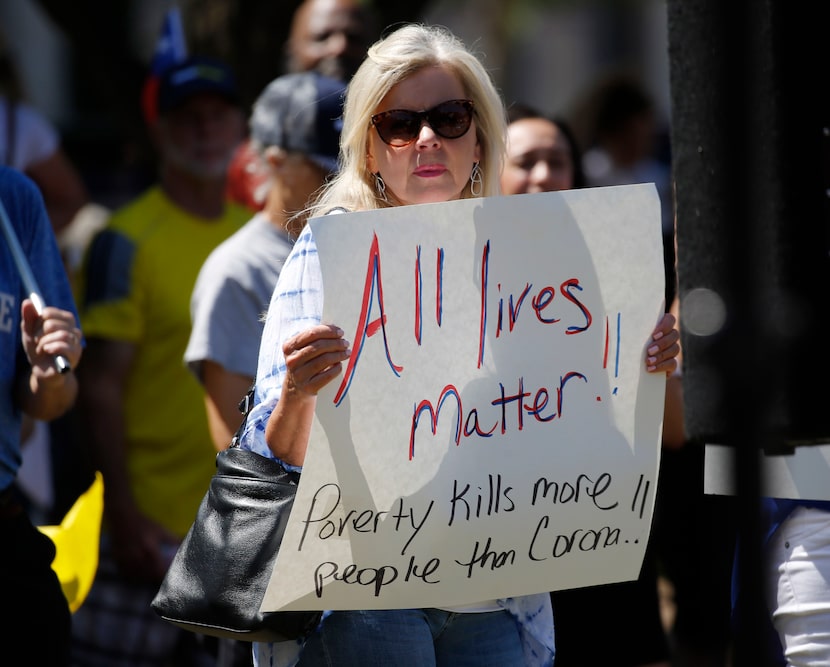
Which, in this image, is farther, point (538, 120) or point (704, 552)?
point (704, 552)

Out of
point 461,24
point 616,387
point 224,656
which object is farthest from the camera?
point 461,24

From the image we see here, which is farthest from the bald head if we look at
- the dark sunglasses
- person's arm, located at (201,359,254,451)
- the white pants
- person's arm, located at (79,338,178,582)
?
the white pants

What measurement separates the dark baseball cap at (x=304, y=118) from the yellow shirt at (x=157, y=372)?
677mm

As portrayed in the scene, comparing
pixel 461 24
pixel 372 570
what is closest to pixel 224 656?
pixel 372 570

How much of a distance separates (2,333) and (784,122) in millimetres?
1722

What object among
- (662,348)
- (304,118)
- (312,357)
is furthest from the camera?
(304,118)

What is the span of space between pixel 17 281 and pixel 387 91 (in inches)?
36.5

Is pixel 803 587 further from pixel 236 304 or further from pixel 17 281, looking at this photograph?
pixel 17 281

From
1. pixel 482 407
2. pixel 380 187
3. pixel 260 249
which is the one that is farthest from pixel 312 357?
pixel 260 249

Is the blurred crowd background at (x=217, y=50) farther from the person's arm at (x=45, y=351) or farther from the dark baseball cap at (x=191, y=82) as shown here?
the person's arm at (x=45, y=351)

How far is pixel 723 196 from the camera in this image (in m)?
1.41

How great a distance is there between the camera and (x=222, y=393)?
340 cm

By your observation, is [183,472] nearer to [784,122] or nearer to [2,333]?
[2,333]

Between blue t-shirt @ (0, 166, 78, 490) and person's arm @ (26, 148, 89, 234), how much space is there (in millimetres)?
2076
